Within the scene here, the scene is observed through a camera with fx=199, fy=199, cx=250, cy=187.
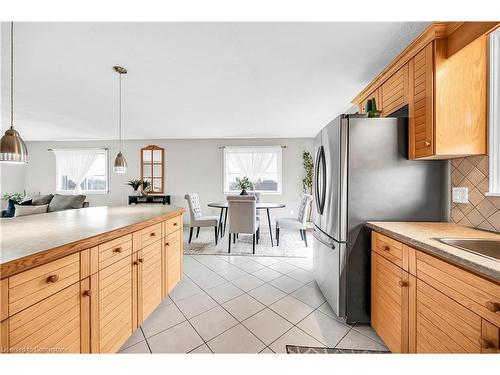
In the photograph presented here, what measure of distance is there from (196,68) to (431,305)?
2602 mm

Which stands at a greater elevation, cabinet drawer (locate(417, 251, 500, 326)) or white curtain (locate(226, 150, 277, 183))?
white curtain (locate(226, 150, 277, 183))

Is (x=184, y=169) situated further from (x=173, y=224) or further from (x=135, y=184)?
(x=173, y=224)

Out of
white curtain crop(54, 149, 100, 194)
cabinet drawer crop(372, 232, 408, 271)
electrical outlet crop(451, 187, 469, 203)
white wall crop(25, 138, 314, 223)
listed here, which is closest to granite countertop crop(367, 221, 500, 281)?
cabinet drawer crop(372, 232, 408, 271)

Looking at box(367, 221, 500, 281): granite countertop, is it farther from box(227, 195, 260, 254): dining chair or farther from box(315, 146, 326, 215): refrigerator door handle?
box(227, 195, 260, 254): dining chair

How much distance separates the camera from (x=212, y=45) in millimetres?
1738

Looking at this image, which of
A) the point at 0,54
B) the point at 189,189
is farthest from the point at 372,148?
the point at 189,189

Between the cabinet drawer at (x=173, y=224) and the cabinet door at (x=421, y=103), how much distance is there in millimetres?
2117

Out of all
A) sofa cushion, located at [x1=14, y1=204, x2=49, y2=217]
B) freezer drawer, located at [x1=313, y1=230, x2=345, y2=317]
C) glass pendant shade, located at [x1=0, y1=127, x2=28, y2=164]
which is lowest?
freezer drawer, located at [x1=313, y1=230, x2=345, y2=317]

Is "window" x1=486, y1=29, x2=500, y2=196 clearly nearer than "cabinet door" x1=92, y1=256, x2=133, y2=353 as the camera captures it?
No

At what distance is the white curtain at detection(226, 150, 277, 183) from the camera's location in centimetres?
538

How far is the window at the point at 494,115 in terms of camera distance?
1.25 m

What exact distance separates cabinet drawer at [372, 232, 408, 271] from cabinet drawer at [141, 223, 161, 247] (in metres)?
1.71

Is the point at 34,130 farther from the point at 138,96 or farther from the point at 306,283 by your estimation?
the point at 306,283
